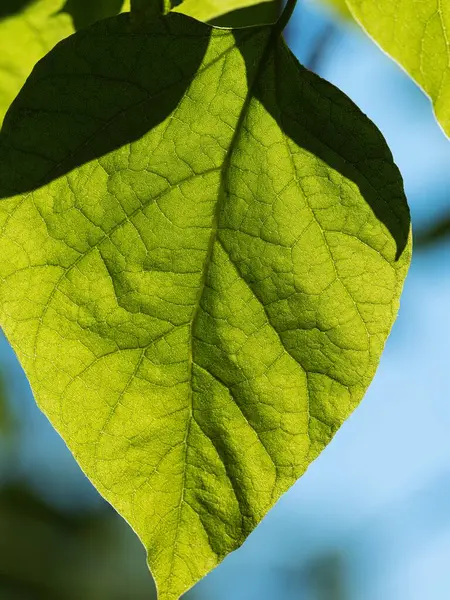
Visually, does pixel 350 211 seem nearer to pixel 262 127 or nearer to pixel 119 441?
pixel 262 127

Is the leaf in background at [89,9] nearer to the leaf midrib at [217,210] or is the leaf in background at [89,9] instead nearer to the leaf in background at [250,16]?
the leaf in background at [250,16]

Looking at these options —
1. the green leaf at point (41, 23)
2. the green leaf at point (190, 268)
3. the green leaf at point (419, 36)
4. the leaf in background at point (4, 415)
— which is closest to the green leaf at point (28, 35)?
the green leaf at point (41, 23)

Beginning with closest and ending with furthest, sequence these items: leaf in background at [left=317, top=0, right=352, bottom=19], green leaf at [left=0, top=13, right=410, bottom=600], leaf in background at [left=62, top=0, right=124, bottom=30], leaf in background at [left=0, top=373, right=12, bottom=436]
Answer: green leaf at [left=0, top=13, right=410, bottom=600], leaf in background at [left=62, top=0, right=124, bottom=30], leaf in background at [left=317, top=0, right=352, bottom=19], leaf in background at [left=0, top=373, right=12, bottom=436]

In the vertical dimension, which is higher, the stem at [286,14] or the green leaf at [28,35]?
the green leaf at [28,35]

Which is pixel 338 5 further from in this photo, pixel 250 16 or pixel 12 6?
pixel 12 6

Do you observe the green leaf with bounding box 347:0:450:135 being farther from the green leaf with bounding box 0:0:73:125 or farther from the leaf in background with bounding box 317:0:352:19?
the leaf in background with bounding box 317:0:352:19

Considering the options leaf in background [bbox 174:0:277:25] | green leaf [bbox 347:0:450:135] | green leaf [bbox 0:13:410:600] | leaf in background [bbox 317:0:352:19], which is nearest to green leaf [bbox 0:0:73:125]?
leaf in background [bbox 174:0:277:25]
